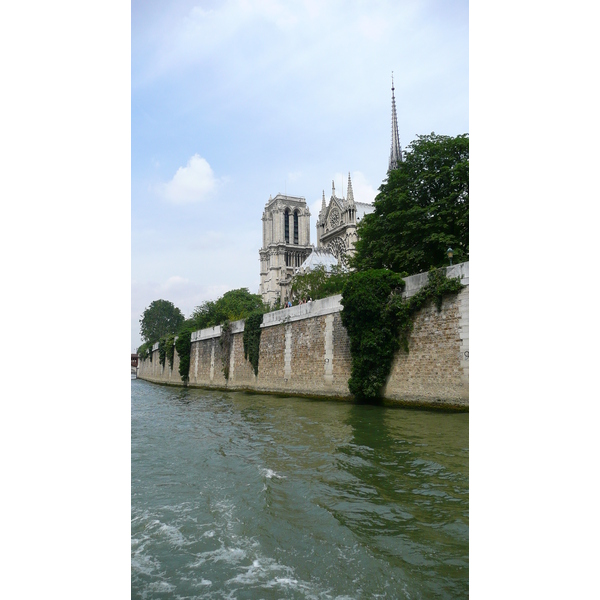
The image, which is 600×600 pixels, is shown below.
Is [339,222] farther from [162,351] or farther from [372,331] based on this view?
[372,331]

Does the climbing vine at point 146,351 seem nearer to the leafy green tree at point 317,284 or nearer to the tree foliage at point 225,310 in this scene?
the tree foliage at point 225,310

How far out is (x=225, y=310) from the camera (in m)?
40.0

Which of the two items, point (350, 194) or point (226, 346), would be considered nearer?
point (226, 346)

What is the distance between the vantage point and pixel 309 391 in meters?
16.0

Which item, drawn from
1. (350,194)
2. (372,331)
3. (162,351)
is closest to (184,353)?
(162,351)

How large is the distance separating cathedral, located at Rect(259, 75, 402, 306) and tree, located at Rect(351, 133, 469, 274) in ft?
112

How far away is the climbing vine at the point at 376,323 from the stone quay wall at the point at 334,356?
232 millimetres

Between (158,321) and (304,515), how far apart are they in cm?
7175

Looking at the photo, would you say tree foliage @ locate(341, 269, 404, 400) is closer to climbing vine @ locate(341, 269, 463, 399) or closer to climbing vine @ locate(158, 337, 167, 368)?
climbing vine @ locate(341, 269, 463, 399)

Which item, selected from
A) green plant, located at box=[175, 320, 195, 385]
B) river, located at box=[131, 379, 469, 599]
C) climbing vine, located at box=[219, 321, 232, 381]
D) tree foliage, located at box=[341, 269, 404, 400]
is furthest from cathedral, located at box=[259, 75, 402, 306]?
river, located at box=[131, 379, 469, 599]

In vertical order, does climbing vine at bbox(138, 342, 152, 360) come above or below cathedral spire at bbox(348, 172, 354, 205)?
below

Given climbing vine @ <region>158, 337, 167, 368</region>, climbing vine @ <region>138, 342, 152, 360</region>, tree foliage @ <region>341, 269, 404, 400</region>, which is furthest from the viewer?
climbing vine @ <region>138, 342, 152, 360</region>

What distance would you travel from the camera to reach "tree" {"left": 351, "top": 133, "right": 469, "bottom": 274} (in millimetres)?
15969
